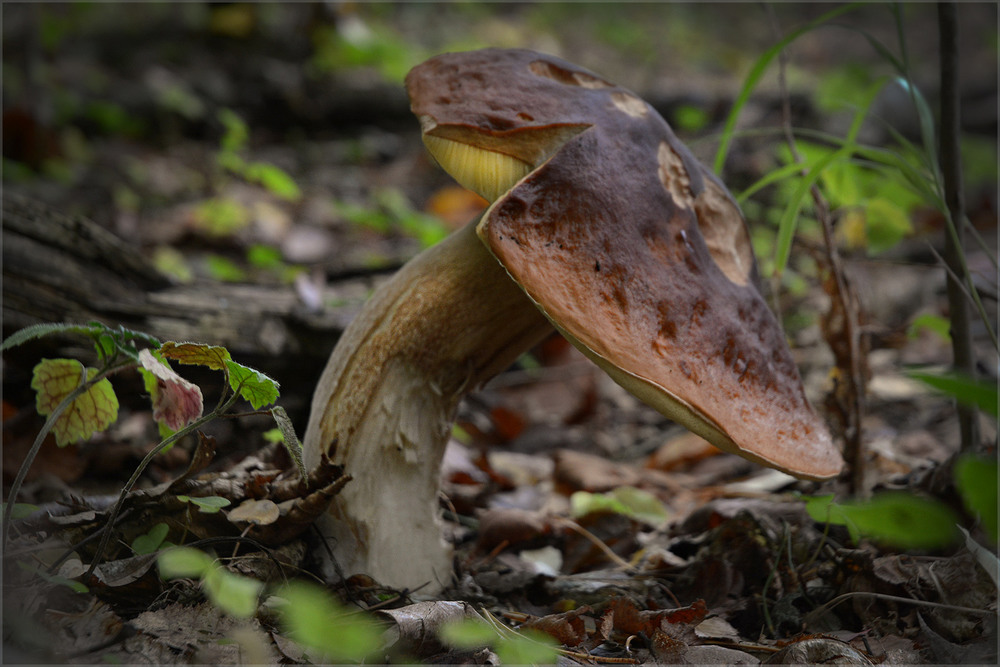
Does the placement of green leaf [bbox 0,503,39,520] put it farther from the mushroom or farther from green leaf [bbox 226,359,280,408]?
the mushroom

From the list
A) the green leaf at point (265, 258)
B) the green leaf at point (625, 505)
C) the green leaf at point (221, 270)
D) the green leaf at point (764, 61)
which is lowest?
the green leaf at point (625, 505)

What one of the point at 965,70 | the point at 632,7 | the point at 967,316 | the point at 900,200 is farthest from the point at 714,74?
the point at 967,316

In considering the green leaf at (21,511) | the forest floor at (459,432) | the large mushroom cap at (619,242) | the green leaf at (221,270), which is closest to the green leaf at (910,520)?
the forest floor at (459,432)

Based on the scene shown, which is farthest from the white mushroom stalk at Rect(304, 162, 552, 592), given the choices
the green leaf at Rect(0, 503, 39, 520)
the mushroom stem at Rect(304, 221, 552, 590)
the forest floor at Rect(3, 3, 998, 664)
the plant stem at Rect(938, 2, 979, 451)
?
the plant stem at Rect(938, 2, 979, 451)

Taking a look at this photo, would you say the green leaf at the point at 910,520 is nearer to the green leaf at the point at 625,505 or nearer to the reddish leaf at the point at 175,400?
the reddish leaf at the point at 175,400

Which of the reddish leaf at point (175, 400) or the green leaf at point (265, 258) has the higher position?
the reddish leaf at point (175, 400)
